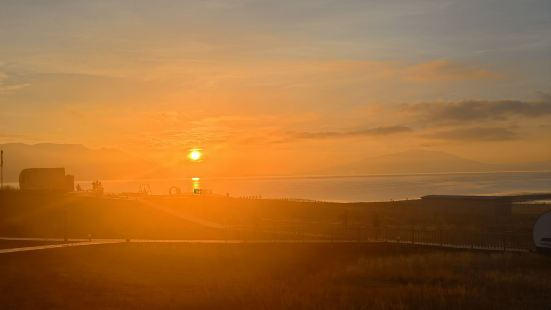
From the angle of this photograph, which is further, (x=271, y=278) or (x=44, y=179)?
(x=44, y=179)

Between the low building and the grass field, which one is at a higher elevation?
the low building

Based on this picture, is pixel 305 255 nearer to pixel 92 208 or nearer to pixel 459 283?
pixel 459 283

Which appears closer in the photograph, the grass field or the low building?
the grass field

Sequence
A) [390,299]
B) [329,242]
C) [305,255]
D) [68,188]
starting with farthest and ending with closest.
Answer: [68,188]
[329,242]
[305,255]
[390,299]

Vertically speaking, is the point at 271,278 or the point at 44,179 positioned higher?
the point at 44,179

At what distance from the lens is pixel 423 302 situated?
2411 cm

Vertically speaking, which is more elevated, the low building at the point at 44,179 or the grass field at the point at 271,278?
the low building at the point at 44,179

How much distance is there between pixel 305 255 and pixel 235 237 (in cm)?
877

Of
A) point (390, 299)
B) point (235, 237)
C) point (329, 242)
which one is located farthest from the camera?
point (235, 237)

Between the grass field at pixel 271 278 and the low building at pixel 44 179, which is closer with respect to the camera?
the grass field at pixel 271 278

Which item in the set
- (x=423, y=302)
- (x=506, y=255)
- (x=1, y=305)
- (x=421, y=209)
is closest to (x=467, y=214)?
(x=421, y=209)

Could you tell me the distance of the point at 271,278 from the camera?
3027 cm

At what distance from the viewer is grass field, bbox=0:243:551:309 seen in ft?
75.3

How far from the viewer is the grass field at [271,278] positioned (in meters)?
22.9
